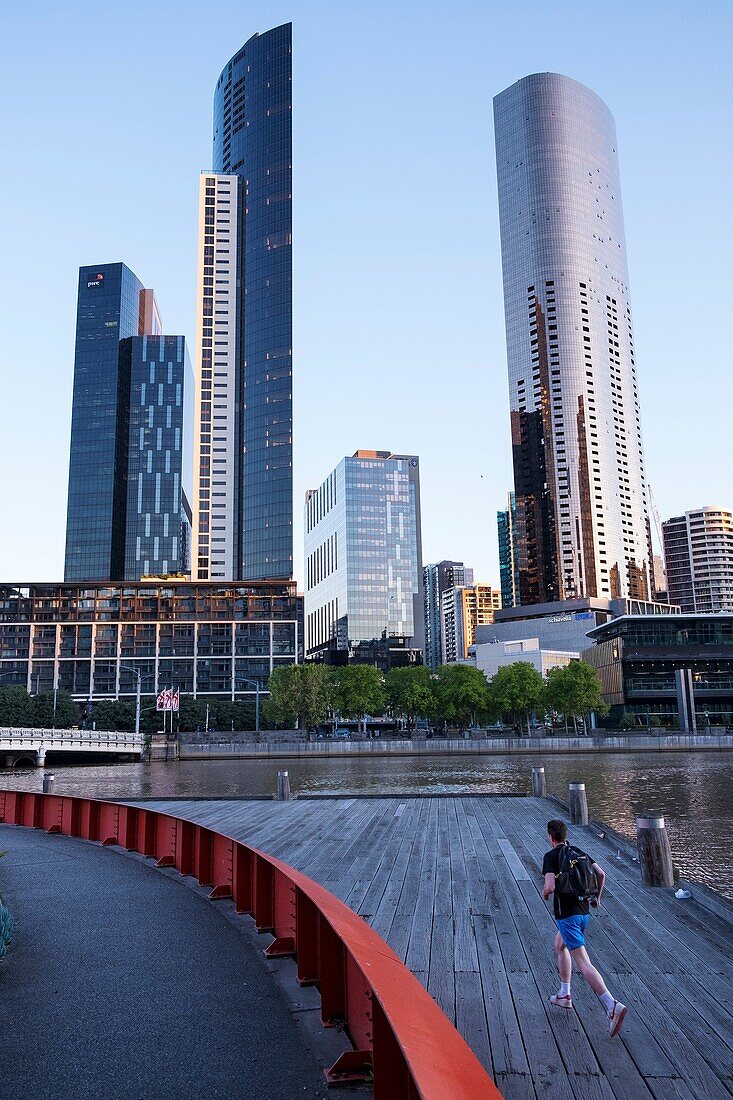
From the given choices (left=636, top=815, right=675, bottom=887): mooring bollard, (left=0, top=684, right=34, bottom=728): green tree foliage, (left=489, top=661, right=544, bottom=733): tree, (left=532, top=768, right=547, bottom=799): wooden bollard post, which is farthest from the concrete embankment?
(left=636, top=815, right=675, bottom=887): mooring bollard

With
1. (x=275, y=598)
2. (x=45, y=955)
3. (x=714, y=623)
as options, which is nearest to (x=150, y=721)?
(x=275, y=598)

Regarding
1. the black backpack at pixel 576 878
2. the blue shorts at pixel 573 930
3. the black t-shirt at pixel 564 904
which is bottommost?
the blue shorts at pixel 573 930

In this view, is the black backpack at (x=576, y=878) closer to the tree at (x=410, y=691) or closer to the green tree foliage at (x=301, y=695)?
the green tree foliage at (x=301, y=695)

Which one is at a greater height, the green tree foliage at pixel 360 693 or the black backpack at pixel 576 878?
the green tree foliage at pixel 360 693

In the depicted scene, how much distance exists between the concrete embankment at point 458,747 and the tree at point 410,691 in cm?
2034

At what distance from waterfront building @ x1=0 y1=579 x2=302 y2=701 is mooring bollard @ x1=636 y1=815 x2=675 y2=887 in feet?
558

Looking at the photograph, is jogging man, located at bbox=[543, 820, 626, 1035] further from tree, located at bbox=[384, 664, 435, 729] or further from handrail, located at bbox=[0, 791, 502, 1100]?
tree, located at bbox=[384, 664, 435, 729]

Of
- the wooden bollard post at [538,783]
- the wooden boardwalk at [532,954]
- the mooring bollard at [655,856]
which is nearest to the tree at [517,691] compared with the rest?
the wooden bollard post at [538,783]

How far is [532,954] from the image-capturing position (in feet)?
35.7

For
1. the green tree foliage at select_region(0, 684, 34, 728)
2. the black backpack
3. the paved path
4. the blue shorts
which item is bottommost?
the paved path

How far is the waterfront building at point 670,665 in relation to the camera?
136 m

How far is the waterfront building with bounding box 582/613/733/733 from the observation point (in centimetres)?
13638

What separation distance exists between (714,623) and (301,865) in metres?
135

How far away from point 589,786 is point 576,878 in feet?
147
